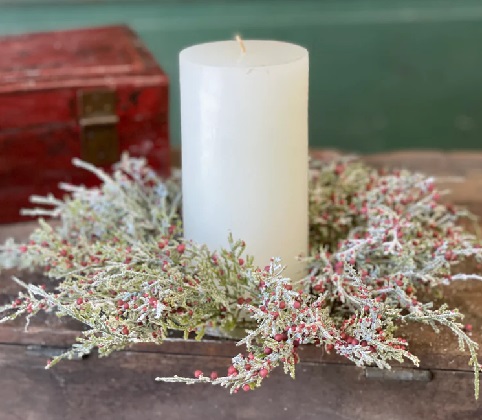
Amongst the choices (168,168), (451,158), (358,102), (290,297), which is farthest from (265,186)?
(358,102)

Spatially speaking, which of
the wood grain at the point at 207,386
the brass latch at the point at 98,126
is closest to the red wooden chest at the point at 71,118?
the brass latch at the point at 98,126

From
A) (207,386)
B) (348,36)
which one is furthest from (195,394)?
(348,36)

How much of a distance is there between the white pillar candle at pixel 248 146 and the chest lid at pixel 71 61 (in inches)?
19.6

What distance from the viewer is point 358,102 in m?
1.82

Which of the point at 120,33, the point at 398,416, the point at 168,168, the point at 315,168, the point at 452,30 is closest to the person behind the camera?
the point at 398,416

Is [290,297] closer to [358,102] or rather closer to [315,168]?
[315,168]

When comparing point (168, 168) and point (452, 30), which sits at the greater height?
point (452, 30)

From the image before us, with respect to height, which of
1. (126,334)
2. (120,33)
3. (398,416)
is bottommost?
(398,416)

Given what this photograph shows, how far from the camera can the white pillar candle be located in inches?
25.1

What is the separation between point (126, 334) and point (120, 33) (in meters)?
0.87

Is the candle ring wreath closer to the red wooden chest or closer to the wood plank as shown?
the wood plank

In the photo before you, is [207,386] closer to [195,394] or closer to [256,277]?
[195,394]

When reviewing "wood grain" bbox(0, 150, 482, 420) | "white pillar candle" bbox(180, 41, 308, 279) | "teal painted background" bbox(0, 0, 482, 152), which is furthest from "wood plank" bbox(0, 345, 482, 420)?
"teal painted background" bbox(0, 0, 482, 152)

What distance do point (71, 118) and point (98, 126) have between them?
43 mm
